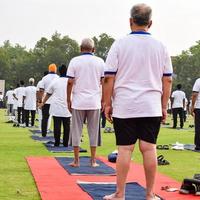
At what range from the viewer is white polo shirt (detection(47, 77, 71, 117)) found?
11.9 m

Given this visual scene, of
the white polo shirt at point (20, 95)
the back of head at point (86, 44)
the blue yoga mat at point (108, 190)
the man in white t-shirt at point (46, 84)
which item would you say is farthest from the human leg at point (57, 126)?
the white polo shirt at point (20, 95)

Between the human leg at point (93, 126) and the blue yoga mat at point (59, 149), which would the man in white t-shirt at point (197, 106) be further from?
the human leg at point (93, 126)

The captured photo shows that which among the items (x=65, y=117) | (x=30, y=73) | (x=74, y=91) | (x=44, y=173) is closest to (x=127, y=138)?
(x=44, y=173)

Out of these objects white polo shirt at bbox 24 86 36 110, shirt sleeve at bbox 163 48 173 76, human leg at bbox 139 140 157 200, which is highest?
shirt sleeve at bbox 163 48 173 76

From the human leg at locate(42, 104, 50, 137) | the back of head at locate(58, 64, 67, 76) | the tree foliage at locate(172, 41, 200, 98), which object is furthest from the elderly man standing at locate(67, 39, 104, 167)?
the tree foliage at locate(172, 41, 200, 98)

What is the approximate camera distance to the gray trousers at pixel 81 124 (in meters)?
8.82

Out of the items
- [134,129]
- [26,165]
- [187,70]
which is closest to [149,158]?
[134,129]

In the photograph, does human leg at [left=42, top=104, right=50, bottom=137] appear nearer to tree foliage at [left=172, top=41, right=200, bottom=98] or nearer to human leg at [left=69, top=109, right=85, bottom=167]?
human leg at [left=69, top=109, right=85, bottom=167]

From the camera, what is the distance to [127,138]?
5.77 m

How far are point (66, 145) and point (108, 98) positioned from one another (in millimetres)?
6775

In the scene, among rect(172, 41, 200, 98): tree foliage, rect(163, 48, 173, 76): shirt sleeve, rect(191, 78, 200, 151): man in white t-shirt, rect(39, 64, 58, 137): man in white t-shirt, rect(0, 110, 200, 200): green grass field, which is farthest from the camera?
rect(172, 41, 200, 98): tree foliage

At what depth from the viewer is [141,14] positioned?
573cm

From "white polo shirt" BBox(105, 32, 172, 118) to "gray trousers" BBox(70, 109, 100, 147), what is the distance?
119 inches

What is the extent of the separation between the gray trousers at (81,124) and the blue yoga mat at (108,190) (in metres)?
1.81
